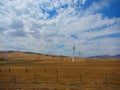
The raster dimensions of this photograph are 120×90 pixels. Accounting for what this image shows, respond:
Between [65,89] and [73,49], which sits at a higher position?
[73,49]

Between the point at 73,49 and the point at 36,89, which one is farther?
the point at 73,49

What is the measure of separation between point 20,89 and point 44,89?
1897 mm

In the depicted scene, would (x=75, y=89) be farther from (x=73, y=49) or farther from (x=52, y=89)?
(x=73, y=49)

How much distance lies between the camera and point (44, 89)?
50.0 feet

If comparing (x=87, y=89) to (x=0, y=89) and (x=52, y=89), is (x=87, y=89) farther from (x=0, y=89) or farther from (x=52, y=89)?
(x=0, y=89)

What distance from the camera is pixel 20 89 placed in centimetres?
1502

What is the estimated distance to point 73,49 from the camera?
9806 cm

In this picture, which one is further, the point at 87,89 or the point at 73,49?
the point at 73,49

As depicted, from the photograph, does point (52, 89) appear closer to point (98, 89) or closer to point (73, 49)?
point (98, 89)

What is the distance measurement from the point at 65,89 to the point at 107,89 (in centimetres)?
336

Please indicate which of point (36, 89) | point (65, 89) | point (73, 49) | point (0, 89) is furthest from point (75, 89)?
point (73, 49)

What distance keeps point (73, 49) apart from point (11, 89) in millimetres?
83750

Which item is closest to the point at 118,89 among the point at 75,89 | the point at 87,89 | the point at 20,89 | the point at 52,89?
the point at 87,89

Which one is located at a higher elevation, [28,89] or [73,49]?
[73,49]
